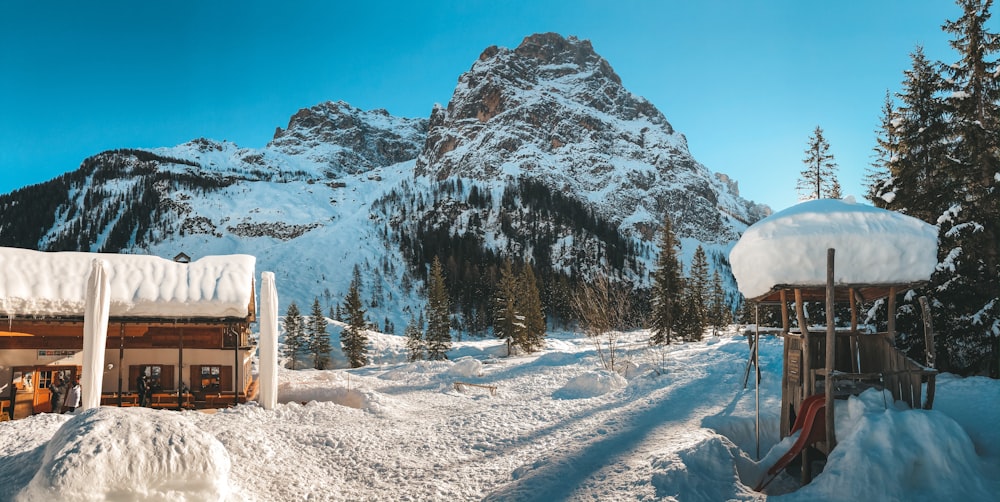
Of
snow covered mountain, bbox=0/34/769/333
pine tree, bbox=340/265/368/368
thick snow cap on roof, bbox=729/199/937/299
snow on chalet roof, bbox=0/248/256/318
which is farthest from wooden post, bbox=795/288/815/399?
snow covered mountain, bbox=0/34/769/333

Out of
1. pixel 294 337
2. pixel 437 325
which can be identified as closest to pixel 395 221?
pixel 294 337

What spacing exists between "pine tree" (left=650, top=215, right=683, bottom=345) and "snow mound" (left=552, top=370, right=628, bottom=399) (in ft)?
69.6

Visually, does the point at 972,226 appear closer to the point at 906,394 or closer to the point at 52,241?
the point at 906,394

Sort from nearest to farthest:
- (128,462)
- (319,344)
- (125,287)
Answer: (128,462), (125,287), (319,344)

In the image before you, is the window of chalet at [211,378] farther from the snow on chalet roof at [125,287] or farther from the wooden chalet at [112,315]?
the snow on chalet roof at [125,287]

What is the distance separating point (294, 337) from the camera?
46656 mm

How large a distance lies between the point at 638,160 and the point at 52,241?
574ft

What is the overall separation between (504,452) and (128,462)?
696 cm

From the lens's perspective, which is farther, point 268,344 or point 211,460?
point 268,344

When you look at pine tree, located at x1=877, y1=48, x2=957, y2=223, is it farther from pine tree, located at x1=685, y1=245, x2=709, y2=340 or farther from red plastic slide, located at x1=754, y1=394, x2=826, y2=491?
pine tree, located at x1=685, y1=245, x2=709, y2=340

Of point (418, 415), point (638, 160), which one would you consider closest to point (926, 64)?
point (418, 415)

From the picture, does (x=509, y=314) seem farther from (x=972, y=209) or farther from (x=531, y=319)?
(x=972, y=209)

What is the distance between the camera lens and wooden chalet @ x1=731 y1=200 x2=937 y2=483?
31.0ft

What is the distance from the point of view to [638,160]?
189 meters
